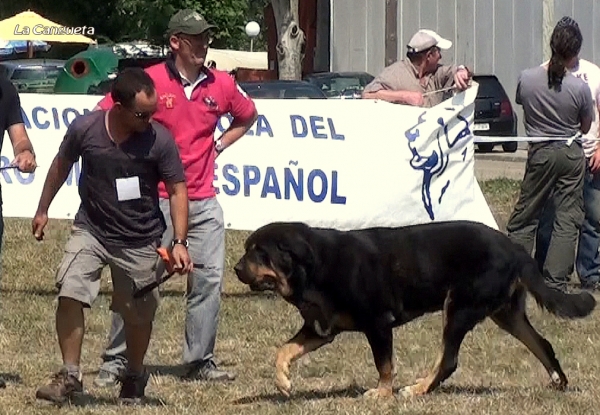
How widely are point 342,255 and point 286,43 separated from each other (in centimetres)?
3413

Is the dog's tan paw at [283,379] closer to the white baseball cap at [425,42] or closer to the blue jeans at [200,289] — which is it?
the blue jeans at [200,289]

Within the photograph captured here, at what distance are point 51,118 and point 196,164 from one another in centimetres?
401

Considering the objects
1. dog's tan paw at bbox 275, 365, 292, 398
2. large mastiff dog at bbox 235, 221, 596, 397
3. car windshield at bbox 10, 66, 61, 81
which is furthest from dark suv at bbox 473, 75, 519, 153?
dog's tan paw at bbox 275, 365, 292, 398

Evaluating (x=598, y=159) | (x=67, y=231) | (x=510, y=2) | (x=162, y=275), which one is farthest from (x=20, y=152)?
(x=510, y=2)

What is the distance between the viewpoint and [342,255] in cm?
702

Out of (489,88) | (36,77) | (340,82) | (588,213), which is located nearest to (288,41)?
(36,77)

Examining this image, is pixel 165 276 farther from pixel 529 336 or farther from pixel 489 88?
pixel 489 88

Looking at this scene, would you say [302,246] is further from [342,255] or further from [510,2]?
[510,2]

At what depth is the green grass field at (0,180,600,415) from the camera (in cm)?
713

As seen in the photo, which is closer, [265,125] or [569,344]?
[569,344]

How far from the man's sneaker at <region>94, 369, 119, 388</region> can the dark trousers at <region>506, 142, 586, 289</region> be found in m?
4.01

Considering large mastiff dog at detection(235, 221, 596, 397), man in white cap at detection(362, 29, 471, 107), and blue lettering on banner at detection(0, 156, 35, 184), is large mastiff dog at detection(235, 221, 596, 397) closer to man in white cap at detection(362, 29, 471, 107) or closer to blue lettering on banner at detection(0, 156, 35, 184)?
man in white cap at detection(362, 29, 471, 107)

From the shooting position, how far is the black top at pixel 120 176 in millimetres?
6801

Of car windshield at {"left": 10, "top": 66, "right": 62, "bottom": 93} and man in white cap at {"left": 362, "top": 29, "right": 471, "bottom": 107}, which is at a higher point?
man in white cap at {"left": 362, "top": 29, "right": 471, "bottom": 107}
